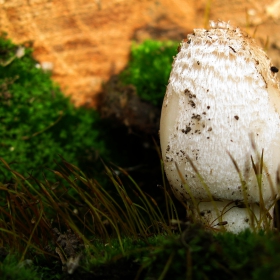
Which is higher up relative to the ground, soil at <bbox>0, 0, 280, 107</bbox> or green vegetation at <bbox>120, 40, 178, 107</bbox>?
soil at <bbox>0, 0, 280, 107</bbox>

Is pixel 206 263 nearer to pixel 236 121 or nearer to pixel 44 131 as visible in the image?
pixel 236 121

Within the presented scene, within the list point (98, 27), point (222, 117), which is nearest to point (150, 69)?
point (98, 27)

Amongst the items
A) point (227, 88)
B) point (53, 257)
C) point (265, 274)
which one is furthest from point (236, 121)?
point (53, 257)

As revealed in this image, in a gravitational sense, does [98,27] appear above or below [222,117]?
above

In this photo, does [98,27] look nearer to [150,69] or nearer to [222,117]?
[150,69]

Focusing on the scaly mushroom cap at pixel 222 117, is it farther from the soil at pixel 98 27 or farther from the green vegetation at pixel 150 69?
the soil at pixel 98 27

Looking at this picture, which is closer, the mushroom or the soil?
the mushroom

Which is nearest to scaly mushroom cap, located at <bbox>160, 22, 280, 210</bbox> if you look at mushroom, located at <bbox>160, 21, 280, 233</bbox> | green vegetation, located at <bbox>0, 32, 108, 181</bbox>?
mushroom, located at <bbox>160, 21, 280, 233</bbox>

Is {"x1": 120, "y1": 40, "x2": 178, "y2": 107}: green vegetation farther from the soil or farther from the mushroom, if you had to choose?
the mushroom
